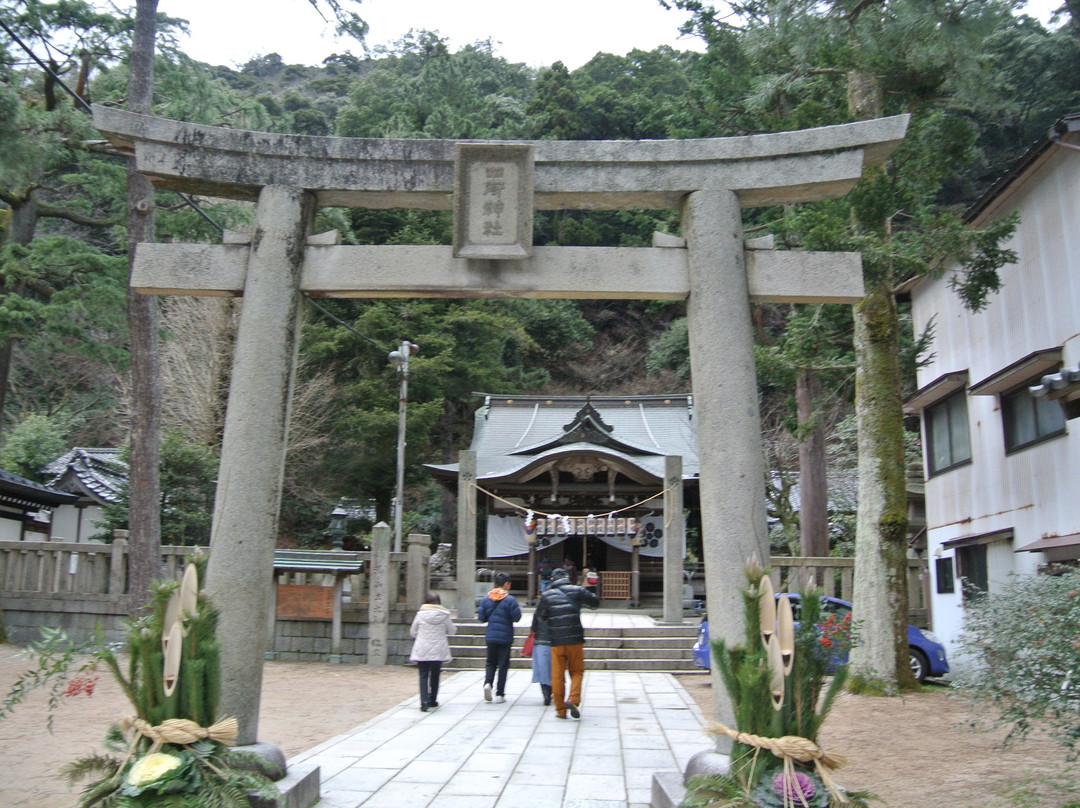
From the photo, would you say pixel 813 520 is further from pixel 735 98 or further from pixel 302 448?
pixel 302 448

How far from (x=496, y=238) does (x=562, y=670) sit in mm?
5199

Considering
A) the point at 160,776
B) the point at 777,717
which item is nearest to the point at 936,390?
the point at 777,717

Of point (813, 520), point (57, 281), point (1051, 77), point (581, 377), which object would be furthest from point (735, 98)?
point (581, 377)

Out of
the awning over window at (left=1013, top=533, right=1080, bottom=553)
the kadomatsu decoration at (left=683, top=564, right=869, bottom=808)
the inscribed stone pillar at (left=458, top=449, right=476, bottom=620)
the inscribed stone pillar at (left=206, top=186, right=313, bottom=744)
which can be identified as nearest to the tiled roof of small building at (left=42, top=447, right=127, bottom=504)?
the inscribed stone pillar at (left=458, top=449, right=476, bottom=620)

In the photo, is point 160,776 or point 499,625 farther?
point 499,625

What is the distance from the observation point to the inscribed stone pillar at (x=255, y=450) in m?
5.61

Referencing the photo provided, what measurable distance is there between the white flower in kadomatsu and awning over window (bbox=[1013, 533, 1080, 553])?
960cm

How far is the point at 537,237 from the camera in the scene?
38.4 metres

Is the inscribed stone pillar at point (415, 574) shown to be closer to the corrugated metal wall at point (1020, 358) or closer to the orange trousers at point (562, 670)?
the orange trousers at point (562, 670)

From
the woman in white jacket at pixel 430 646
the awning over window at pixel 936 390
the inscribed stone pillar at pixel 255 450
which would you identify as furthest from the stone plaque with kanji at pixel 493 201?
the awning over window at pixel 936 390

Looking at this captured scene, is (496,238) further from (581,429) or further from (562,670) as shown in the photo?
(581,429)

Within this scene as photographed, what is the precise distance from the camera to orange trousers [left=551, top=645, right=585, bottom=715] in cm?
915

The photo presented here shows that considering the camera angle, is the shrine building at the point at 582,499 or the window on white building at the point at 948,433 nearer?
the window on white building at the point at 948,433

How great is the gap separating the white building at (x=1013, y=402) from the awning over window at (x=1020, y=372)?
2 centimetres
